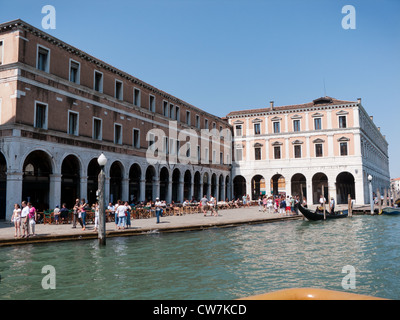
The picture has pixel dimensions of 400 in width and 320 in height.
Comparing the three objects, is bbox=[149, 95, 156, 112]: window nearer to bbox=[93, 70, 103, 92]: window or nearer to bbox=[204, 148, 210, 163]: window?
bbox=[93, 70, 103, 92]: window

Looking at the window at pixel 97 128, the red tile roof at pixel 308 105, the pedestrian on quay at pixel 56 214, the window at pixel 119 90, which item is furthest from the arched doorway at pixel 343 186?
the pedestrian on quay at pixel 56 214

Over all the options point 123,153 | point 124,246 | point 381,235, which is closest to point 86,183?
point 123,153

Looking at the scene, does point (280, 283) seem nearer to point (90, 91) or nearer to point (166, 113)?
point (90, 91)

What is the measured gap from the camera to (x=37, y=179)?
21094mm

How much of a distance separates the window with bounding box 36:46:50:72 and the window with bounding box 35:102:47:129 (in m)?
2.16

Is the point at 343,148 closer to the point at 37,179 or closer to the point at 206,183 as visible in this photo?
the point at 206,183

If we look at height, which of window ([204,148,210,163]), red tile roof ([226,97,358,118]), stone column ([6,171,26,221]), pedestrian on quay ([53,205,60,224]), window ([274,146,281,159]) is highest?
red tile roof ([226,97,358,118])

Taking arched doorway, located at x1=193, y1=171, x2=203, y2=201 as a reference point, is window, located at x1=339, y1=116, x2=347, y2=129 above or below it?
above

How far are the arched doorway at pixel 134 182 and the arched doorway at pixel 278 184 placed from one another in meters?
20.4

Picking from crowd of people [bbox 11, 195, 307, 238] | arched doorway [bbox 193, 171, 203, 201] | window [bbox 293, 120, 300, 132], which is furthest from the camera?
window [bbox 293, 120, 300, 132]

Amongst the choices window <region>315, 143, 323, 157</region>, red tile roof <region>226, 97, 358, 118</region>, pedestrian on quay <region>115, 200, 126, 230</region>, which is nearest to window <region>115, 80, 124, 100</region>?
pedestrian on quay <region>115, 200, 126, 230</region>

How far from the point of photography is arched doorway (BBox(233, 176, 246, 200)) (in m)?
45.0

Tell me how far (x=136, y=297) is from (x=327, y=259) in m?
5.97

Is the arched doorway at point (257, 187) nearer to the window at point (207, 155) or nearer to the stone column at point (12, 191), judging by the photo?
the window at point (207, 155)
